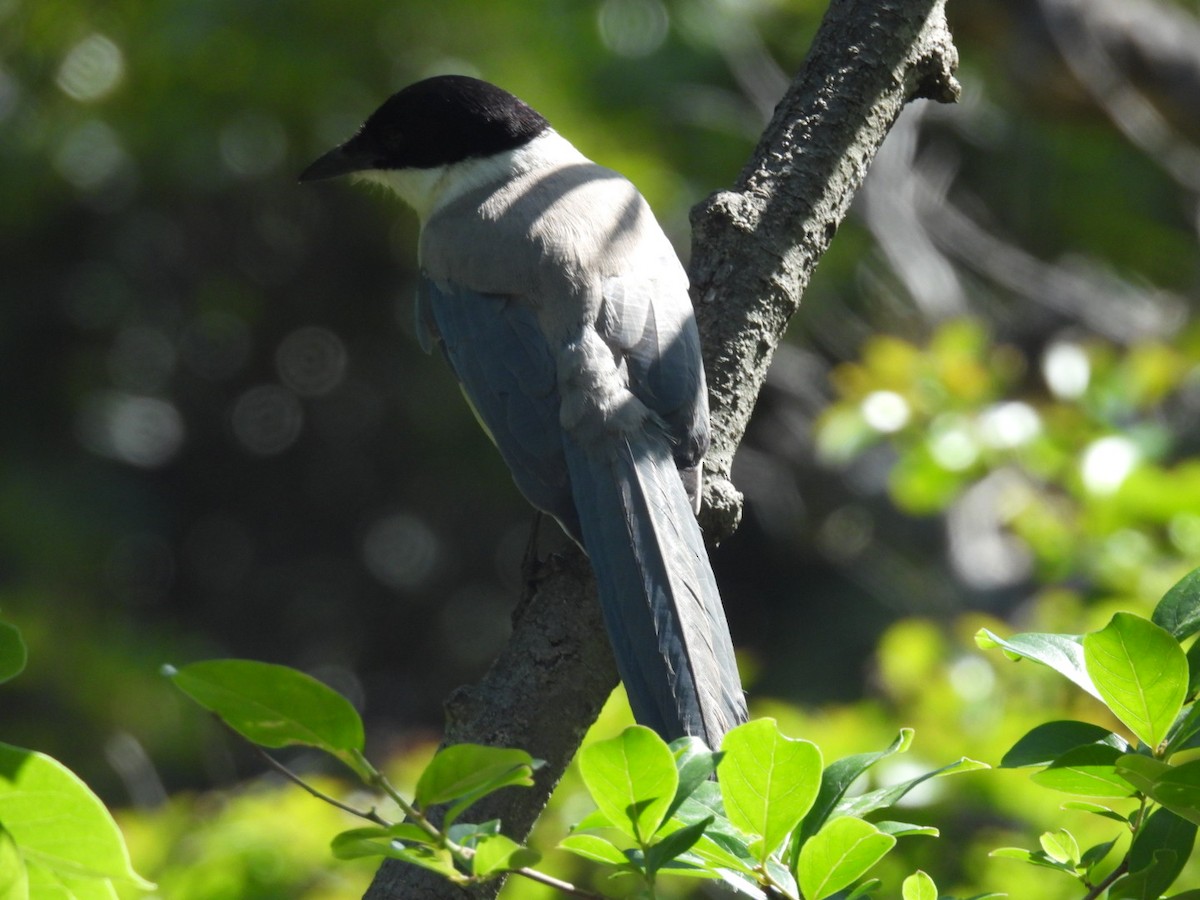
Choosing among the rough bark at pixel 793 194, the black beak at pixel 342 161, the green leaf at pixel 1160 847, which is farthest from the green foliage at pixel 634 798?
the black beak at pixel 342 161

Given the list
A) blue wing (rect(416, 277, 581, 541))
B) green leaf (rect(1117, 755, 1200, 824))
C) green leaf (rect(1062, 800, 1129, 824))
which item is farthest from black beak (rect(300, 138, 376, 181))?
green leaf (rect(1117, 755, 1200, 824))

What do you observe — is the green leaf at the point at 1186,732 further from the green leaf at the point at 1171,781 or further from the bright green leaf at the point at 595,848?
the bright green leaf at the point at 595,848

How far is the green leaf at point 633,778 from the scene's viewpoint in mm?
1194

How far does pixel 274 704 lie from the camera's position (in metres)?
1.18

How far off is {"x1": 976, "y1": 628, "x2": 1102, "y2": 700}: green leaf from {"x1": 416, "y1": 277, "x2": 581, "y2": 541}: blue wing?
1337 mm

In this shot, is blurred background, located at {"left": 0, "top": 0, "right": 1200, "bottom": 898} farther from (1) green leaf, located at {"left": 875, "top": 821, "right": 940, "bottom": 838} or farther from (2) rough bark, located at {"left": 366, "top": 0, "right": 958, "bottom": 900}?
(1) green leaf, located at {"left": 875, "top": 821, "right": 940, "bottom": 838}

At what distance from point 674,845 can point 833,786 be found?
0.24m

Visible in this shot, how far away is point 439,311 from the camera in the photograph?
3.41 meters

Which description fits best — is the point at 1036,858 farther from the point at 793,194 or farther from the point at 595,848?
the point at 793,194

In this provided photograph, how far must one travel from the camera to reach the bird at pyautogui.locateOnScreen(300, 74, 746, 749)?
2.31 meters

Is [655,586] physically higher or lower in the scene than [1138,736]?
lower

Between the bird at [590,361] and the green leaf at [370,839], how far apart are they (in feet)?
2.82

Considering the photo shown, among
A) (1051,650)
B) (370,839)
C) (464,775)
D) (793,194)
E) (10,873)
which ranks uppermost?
(793,194)

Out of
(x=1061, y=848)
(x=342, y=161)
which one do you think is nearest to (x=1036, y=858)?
(x=1061, y=848)
